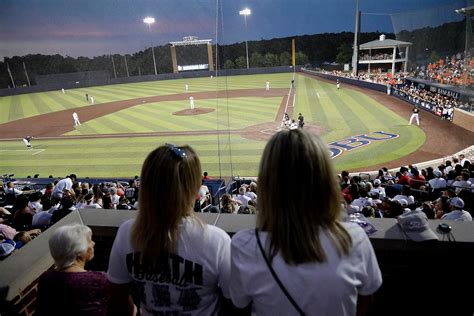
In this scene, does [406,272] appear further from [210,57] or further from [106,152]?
[210,57]

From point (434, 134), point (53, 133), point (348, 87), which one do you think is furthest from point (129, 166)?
point (348, 87)

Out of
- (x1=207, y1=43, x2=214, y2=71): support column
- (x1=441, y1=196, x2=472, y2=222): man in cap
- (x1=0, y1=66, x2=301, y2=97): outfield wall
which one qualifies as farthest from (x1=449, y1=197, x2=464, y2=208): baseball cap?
(x1=207, y1=43, x2=214, y2=71): support column

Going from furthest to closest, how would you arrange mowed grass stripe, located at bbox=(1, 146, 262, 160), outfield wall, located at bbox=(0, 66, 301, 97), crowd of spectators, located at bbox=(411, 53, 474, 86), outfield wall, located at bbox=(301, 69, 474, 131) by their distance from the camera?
1. outfield wall, located at bbox=(0, 66, 301, 97)
2. crowd of spectators, located at bbox=(411, 53, 474, 86)
3. outfield wall, located at bbox=(301, 69, 474, 131)
4. mowed grass stripe, located at bbox=(1, 146, 262, 160)

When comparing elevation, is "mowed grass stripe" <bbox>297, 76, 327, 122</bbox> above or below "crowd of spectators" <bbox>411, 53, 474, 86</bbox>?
below

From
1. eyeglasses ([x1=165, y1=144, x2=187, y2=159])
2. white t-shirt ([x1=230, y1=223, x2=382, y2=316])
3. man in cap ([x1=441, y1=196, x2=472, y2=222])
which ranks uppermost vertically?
eyeglasses ([x1=165, y1=144, x2=187, y2=159])

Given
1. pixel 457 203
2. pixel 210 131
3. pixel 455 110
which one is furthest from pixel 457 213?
pixel 455 110

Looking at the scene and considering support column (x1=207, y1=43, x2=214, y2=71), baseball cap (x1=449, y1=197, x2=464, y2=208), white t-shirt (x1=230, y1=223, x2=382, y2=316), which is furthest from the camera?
support column (x1=207, y1=43, x2=214, y2=71)

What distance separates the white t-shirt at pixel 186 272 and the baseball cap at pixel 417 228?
152cm

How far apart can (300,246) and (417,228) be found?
1555mm

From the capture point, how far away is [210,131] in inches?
842

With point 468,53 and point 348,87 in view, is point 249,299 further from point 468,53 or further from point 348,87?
point 348,87

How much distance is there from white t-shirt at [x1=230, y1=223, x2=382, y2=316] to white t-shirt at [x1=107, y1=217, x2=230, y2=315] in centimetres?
24

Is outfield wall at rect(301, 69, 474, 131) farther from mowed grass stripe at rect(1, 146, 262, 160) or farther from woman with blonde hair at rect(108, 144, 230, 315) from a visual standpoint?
woman with blonde hair at rect(108, 144, 230, 315)

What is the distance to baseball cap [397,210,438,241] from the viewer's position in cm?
252
